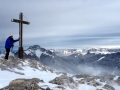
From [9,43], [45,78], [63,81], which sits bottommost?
[63,81]

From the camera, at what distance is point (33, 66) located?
2811 centimetres

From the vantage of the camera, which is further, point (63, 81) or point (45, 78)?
point (45, 78)

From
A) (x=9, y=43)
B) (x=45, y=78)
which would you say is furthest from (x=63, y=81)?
(x=9, y=43)

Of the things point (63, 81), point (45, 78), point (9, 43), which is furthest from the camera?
point (9, 43)

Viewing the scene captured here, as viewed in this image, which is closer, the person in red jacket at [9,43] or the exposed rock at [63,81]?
the exposed rock at [63,81]

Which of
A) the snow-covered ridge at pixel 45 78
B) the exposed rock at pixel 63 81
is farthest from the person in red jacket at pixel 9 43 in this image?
the exposed rock at pixel 63 81

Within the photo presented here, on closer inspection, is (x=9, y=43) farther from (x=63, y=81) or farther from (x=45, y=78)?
(x=63, y=81)

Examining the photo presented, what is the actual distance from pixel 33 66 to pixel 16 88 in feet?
40.6

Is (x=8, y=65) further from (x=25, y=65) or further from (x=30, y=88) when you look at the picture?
(x=30, y=88)

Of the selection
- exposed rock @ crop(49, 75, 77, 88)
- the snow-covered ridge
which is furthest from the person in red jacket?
exposed rock @ crop(49, 75, 77, 88)

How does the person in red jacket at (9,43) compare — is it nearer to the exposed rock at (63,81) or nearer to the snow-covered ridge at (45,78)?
the snow-covered ridge at (45,78)

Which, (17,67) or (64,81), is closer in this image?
(64,81)

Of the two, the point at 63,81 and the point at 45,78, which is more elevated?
the point at 45,78

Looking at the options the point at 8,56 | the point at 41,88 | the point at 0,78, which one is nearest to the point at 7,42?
the point at 8,56
